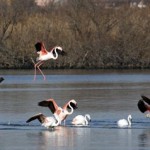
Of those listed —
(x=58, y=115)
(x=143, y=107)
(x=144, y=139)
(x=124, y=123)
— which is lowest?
(x=144, y=139)

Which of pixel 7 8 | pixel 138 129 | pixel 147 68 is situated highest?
pixel 7 8

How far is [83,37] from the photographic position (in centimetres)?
6075

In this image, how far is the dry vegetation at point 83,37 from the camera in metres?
59.2

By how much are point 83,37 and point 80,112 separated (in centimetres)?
3341

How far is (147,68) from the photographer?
58219mm

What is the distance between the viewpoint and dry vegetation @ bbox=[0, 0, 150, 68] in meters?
59.2

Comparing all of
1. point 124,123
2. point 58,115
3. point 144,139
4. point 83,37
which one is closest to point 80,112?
point 58,115

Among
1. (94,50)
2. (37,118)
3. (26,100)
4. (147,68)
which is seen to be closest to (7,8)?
(94,50)

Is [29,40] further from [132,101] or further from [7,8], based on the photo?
[132,101]

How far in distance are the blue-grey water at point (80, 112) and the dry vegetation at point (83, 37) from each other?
1161cm

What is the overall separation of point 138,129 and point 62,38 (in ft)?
123

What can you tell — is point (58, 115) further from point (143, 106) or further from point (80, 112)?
point (80, 112)

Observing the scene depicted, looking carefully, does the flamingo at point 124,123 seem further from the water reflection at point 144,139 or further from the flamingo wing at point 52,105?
the flamingo wing at point 52,105

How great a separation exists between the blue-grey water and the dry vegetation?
11.6m
